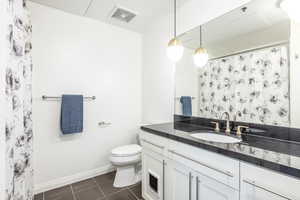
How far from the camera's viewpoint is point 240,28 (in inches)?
53.6

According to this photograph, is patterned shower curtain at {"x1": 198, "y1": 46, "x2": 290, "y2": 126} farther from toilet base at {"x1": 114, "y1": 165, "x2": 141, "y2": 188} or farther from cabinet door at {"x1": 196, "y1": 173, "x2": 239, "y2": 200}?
toilet base at {"x1": 114, "y1": 165, "x2": 141, "y2": 188}

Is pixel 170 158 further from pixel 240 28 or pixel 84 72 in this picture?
pixel 84 72

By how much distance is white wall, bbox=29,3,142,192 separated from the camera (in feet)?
5.88

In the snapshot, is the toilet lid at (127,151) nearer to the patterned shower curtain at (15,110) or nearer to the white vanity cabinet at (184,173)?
the white vanity cabinet at (184,173)

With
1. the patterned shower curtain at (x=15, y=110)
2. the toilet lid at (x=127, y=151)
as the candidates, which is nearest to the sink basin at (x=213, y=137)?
the toilet lid at (x=127, y=151)

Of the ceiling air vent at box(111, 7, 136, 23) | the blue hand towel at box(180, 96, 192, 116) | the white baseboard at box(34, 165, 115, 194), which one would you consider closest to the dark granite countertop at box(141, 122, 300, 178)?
the blue hand towel at box(180, 96, 192, 116)

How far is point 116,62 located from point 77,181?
6.05ft

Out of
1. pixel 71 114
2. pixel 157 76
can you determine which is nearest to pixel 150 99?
pixel 157 76

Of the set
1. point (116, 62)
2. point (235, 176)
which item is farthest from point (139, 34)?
point (235, 176)

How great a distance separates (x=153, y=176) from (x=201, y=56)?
1.39 m

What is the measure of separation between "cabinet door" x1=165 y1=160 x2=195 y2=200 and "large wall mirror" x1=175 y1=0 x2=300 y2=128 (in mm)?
672

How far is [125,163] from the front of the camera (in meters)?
1.82

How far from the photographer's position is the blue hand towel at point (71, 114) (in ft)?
6.09

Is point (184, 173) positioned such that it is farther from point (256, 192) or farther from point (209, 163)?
point (256, 192)
